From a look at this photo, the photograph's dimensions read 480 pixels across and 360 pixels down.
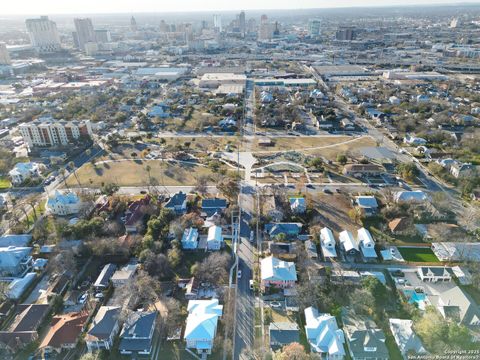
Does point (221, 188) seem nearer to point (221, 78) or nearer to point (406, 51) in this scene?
point (221, 78)

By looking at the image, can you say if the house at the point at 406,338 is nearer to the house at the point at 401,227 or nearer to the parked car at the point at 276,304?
the parked car at the point at 276,304

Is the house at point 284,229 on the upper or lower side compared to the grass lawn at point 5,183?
upper

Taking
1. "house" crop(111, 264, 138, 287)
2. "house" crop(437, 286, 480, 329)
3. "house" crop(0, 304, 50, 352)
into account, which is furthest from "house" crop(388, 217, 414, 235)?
"house" crop(0, 304, 50, 352)

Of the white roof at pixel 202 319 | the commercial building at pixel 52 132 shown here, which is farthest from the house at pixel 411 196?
the commercial building at pixel 52 132

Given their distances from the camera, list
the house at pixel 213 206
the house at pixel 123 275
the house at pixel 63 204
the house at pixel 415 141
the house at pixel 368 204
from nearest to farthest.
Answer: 1. the house at pixel 123 275
2. the house at pixel 368 204
3. the house at pixel 213 206
4. the house at pixel 63 204
5. the house at pixel 415 141

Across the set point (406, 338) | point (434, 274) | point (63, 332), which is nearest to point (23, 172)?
point (63, 332)

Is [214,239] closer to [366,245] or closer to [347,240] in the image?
[347,240]

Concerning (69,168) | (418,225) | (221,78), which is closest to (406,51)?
(221,78)

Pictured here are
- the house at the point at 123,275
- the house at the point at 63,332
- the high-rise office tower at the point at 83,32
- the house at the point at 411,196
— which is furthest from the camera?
the high-rise office tower at the point at 83,32
